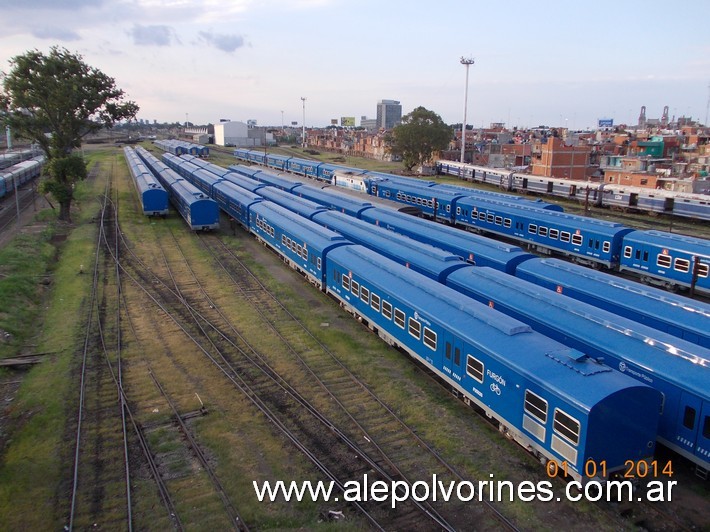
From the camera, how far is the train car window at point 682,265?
2764cm

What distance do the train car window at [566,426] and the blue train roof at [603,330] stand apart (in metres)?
3.44

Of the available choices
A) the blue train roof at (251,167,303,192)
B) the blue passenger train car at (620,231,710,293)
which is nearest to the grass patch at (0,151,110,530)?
the blue train roof at (251,167,303,192)

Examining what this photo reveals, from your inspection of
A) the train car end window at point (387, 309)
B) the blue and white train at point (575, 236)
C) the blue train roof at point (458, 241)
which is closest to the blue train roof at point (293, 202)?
the blue train roof at point (458, 241)

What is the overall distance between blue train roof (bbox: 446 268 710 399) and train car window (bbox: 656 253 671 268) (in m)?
13.8

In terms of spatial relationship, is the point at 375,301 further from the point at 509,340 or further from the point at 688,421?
the point at 688,421

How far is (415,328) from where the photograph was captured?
18109mm

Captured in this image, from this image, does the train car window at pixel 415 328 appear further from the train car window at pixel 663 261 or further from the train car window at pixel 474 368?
the train car window at pixel 663 261

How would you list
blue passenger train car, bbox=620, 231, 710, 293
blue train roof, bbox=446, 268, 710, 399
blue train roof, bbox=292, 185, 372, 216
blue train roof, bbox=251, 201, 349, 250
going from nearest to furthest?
blue train roof, bbox=446, 268, 710, 399
blue passenger train car, bbox=620, 231, 710, 293
blue train roof, bbox=251, 201, 349, 250
blue train roof, bbox=292, 185, 372, 216

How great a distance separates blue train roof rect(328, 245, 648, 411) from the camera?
12.0m

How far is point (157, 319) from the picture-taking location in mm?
24500

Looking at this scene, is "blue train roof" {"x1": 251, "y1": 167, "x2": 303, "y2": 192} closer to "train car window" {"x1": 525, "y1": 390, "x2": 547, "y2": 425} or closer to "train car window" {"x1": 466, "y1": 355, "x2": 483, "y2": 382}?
"train car window" {"x1": 466, "y1": 355, "x2": 483, "y2": 382}

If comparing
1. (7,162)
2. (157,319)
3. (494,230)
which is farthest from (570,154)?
(7,162)

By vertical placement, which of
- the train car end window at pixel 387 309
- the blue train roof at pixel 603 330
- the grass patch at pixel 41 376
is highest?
the blue train roof at pixel 603 330

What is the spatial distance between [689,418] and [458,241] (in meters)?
16.9
